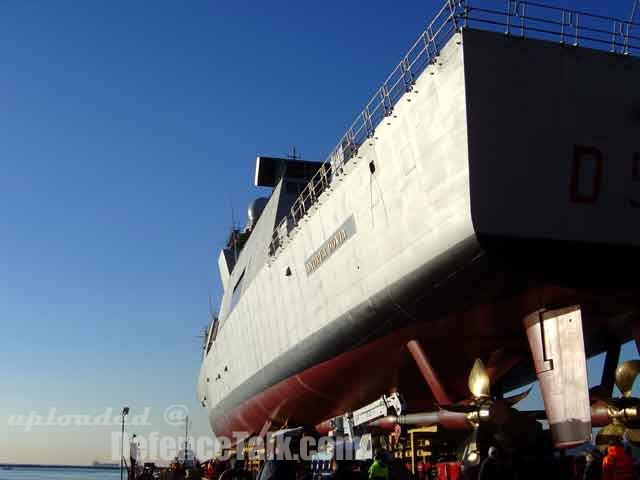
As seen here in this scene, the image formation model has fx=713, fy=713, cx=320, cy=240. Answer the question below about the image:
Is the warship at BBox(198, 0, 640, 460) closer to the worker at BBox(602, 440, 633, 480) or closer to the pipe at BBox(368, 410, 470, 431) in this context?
the pipe at BBox(368, 410, 470, 431)

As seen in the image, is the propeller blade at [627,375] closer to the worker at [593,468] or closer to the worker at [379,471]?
the worker at [593,468]

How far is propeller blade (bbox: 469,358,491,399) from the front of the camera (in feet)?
44.4

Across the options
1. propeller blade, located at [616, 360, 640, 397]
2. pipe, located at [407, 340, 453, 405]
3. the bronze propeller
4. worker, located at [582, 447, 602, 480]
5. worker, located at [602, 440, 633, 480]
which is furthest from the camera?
pipe, located at [407, 340, 453, 405]

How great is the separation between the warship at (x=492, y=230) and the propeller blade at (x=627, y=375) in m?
0.04

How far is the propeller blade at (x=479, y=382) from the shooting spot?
13539 mm

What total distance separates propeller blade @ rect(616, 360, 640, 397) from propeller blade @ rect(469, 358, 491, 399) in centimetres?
258

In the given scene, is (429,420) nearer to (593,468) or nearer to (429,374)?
(429,374)

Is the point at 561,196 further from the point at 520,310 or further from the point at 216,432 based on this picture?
the point at 216,432

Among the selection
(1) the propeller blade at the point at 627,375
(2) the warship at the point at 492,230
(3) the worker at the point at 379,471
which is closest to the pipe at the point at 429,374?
(2) the warship at the point at 492,230

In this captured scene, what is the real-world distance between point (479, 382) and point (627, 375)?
2866mm

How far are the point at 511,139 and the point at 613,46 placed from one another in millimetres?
2946

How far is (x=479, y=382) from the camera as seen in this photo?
1380 cm

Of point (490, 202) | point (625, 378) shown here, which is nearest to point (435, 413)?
point (625, 378)

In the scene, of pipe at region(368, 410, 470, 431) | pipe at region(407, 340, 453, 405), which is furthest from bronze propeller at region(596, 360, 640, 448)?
pipe at region(407, 340, 453, 405)
